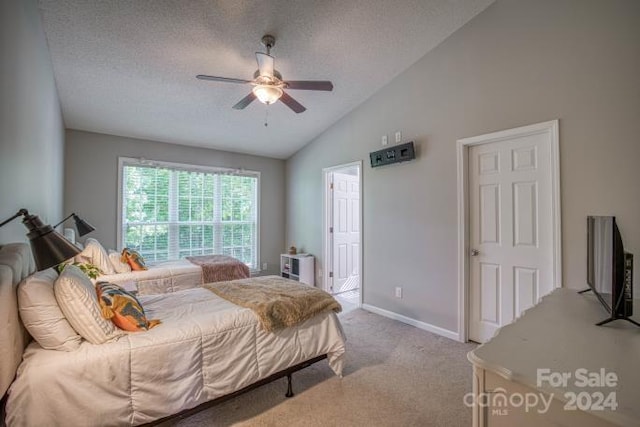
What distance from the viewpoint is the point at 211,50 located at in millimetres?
2654

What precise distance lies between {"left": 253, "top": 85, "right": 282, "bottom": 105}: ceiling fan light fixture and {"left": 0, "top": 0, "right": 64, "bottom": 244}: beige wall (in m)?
1.40

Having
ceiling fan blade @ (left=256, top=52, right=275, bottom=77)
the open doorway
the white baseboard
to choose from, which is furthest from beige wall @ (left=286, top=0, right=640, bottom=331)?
ceiling fan blade @ (left=256, top=52, right=275, bottom=77)

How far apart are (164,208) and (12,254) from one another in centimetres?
336

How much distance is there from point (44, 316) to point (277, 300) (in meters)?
1.20

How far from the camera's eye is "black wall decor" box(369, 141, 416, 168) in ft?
10.8

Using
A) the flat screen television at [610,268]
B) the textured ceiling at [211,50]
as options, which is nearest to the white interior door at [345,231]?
the textured ceiling at [211,50]

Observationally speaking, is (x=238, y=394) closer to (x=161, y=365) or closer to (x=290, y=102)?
(x=161, y=365)

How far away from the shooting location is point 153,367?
1448 mm

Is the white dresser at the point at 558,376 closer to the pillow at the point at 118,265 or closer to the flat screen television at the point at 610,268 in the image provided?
the flat screen television at the point at 610,268

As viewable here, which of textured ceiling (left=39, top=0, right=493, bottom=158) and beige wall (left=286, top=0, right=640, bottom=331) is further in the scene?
textured ceiling (left=39, top=0, right=493, bottom=158)

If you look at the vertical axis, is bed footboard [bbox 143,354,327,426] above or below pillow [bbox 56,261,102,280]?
below

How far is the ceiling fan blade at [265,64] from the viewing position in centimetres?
222

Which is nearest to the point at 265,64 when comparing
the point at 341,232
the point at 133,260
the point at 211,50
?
the point at 211,50

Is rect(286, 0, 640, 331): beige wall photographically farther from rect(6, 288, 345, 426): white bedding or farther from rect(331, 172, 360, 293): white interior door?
rect(6, 288, 345, 426): white bedding
